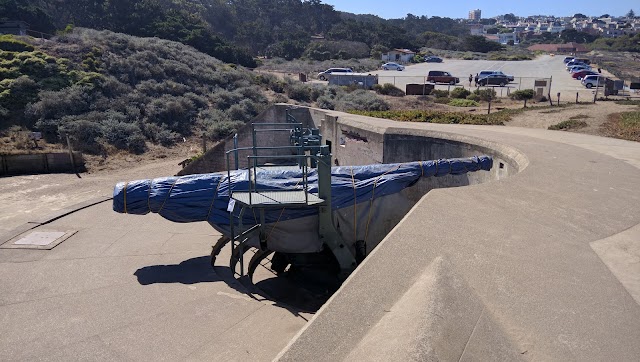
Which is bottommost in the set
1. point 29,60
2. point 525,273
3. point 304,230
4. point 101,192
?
point 101,192

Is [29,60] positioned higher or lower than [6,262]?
higher

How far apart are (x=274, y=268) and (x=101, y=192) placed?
35.2ft

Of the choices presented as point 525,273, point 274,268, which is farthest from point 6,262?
point 525,273

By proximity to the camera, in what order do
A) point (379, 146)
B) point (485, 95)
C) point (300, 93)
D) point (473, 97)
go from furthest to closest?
point (300, 93) < point (473, 97) < point (485, 95) < point (379, 146)

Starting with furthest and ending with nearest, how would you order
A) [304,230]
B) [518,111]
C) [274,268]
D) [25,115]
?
[25,115]
[518,111]
[274,268]
[304,230]

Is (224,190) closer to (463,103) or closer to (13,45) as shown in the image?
(463,103)

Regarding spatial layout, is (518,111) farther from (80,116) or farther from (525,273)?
(80,116)

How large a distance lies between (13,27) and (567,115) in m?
48.5

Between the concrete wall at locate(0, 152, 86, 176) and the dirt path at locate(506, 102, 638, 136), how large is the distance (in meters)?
19.4

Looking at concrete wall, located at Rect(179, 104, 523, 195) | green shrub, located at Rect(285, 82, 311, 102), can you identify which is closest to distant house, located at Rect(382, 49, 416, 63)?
green shrub, located at Rect(285, 82, 311, 102)

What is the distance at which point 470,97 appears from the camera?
32406 mm

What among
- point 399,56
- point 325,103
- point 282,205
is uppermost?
point 399,56

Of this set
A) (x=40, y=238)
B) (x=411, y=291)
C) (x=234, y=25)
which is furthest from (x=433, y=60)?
(x=411, y=291)

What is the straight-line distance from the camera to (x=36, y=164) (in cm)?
2064
